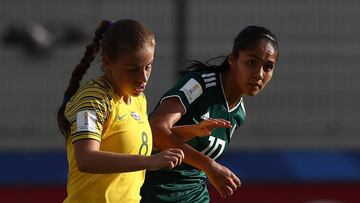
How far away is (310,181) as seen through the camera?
8000mm

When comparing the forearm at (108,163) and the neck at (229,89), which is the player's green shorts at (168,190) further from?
the forearm at (108,163)

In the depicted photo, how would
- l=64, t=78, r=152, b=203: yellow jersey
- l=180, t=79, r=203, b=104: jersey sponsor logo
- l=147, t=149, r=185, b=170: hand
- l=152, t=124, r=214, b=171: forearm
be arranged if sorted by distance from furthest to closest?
l=180, t=79, r=203, b=104: jersey sponsor logo < l=152, t=124, r=214, b=171: forearm < l=64, t=78, r=152, b=203: yellow jersey < l=147, t=149, r=185, b=170: hand

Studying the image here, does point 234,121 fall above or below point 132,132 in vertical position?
above

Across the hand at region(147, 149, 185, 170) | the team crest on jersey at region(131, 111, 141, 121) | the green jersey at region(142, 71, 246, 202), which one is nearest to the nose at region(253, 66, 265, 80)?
the green jersey at region(142, 71, 246, 202)

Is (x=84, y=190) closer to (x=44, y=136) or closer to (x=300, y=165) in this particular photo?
(x=300, y=165)

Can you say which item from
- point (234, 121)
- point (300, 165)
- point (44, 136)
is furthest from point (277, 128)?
point (234, 121)

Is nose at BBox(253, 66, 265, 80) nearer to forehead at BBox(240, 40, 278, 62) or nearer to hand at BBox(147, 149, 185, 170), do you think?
forehead at BBox(240, 40, 278, 62)

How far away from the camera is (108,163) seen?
3650mm

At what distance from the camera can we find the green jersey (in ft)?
15.9

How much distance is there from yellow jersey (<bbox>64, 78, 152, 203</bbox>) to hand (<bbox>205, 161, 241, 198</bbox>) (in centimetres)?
44

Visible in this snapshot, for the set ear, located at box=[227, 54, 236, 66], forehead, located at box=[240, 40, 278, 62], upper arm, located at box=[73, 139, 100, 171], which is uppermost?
ear, located at box=[227, 54, 236, 66]

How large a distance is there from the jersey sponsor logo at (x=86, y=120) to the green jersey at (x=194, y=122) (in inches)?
42.5

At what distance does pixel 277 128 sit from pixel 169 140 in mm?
4963

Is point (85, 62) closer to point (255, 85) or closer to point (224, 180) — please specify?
point (224, 180)
